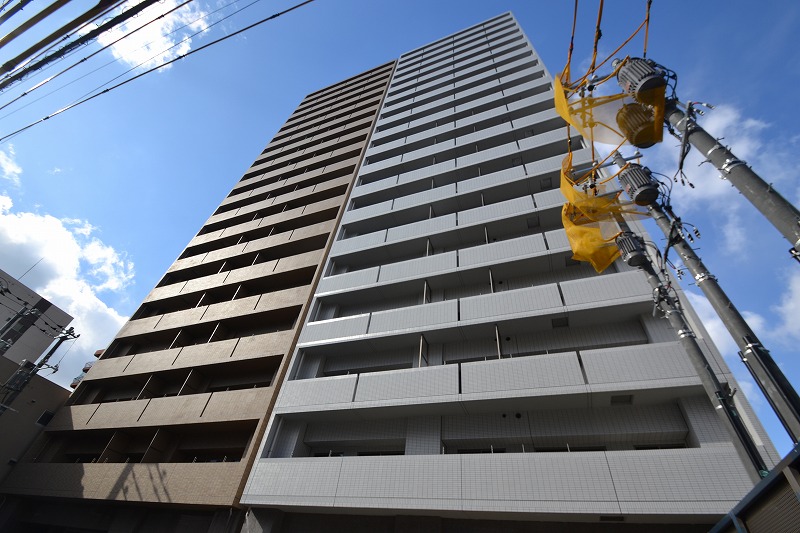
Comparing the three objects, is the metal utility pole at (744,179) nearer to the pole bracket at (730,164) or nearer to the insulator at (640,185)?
the pole bracket at (730,164)

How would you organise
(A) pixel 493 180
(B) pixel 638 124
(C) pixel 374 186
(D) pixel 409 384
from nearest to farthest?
(B) pixel 638 124 < (D) pixel 409 384 < (A) pixel 493 180 < (C) pixel 374 186

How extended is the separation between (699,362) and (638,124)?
135 inches

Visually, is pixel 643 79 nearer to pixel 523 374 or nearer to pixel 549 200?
pixel 523 374

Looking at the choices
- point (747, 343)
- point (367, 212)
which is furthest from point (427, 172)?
point (747, 343)

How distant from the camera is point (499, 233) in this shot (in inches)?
549

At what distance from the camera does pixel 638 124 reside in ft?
17.6

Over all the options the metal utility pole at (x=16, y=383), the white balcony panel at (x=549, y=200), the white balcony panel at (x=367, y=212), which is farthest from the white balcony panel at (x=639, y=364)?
the metal utility pole at (x=16, y=383)

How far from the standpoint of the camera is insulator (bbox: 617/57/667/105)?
15.1ft

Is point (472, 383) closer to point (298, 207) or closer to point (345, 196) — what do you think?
point (345, 196)

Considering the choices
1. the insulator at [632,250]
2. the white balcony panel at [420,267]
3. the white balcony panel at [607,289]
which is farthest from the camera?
the white balcony panel at [420,267]

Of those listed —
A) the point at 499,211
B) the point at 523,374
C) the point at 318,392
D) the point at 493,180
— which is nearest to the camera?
the point at 523,374

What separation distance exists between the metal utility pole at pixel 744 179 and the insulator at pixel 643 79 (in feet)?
1.11

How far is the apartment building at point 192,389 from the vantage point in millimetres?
10414

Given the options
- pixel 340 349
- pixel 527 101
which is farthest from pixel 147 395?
pixel 527 101
